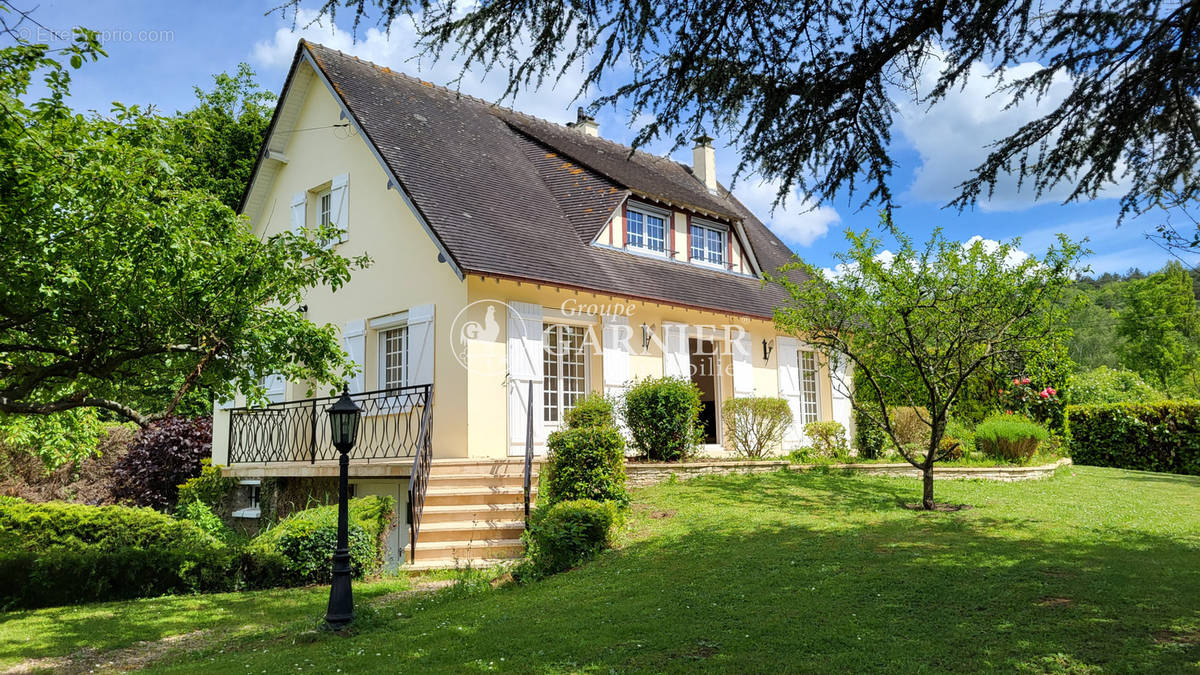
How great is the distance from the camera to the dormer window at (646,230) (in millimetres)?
14906

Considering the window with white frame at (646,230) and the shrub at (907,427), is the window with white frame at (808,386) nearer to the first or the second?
the shrub at (907,427)

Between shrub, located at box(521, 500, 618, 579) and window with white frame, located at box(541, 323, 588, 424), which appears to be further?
window with white frame, located at box(541, 323, 588, 424)

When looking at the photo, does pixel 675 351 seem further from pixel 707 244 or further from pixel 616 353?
pixel 707 244

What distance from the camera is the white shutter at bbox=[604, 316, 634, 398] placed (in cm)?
1284

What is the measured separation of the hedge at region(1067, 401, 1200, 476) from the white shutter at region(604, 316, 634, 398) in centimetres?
1108

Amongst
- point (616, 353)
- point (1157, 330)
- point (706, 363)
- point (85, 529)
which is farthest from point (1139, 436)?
point (1157, 330)

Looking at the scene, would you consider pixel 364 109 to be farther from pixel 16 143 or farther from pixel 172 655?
pixel 172 655

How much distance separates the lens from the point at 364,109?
13445 millimetres

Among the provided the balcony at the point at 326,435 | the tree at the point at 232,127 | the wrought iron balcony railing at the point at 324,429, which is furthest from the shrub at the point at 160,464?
the tree at the point at 232,127

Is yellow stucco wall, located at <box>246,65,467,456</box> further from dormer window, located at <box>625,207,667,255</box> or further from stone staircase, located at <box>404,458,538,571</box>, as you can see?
dormer window, located at <box>625,207,667,255</box>

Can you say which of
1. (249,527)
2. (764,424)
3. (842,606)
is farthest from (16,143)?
(764,424)

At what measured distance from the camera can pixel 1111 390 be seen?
21.8 metres

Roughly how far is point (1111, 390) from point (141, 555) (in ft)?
77.7

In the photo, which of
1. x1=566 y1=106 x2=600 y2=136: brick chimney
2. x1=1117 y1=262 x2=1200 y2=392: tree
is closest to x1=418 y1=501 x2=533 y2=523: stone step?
x1=566 y1=106 x2=600 y2=136: brick chimney
